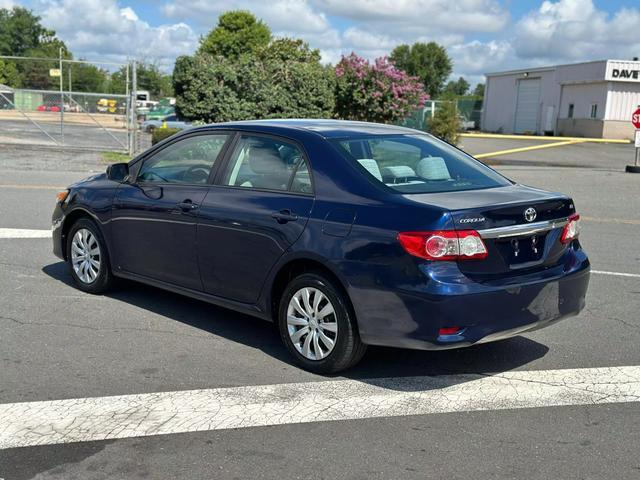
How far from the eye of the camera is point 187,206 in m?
5.80

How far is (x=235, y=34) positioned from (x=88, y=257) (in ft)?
234

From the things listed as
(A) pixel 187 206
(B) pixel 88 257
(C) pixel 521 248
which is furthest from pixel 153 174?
(C) pixel 521 248

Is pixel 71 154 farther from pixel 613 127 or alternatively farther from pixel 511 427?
pixel 613 127

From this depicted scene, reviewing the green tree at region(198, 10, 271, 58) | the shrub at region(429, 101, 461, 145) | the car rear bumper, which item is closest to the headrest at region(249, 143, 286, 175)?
the car rear bumper

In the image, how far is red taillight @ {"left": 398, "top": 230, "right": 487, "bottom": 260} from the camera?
447 centimetres

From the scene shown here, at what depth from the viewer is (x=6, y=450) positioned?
12.6ft

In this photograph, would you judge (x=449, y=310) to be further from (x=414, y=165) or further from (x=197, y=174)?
(x=197, y=174)

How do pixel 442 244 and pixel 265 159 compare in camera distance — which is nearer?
pixel 442 244

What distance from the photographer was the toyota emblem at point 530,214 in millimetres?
4797

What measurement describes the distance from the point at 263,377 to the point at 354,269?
3.22 feet

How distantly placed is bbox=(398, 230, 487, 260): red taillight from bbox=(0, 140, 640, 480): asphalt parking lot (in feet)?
3.01

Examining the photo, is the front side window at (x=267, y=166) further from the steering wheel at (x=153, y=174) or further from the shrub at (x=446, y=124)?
the shrub at (x=446, y=124)

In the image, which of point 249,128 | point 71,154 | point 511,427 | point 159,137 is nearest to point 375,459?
Answer: point 511,427

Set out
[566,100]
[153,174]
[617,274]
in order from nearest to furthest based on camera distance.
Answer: [153,174] < [617,274] < [566,100]
